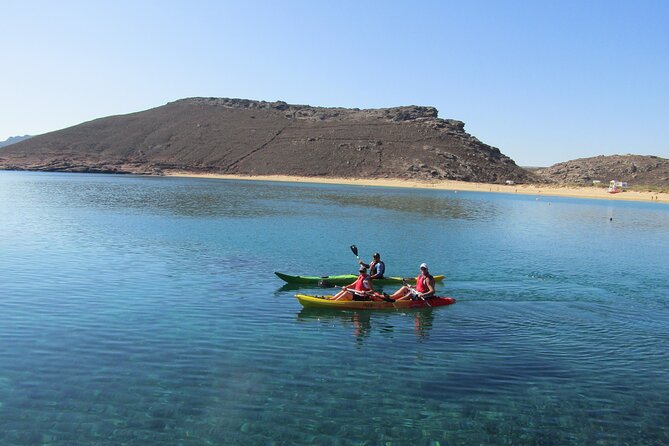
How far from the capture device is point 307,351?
13.9m

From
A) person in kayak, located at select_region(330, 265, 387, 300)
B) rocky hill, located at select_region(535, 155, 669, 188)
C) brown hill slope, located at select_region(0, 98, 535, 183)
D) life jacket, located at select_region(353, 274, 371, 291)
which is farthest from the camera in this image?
rocky hill, located at select_region(535, 155, 669, 188)

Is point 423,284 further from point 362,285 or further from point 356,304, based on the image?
point 356,304

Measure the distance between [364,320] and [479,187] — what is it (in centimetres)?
10778

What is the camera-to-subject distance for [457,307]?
19.2 meters

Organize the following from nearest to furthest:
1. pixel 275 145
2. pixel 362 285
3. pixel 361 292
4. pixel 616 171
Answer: pixel 361 292, pixel 362 285, pixel 275 145, pixel 616 171

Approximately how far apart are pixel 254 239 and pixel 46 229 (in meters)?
13.3

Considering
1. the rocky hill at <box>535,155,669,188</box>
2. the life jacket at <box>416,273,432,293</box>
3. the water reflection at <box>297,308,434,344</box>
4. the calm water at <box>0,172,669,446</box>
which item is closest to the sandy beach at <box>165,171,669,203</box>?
the rocky hill at <box>535,155,669,188</box>

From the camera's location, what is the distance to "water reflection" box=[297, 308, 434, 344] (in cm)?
1616

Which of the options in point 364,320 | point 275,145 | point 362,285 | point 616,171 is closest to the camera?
point 364,320

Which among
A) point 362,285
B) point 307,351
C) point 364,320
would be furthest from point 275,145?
point 307,351

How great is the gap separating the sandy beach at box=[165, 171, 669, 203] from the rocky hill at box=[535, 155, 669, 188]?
2930 centimetres

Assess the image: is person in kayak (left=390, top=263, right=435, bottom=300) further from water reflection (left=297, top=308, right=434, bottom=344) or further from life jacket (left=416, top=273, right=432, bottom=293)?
water reflection (left=297, top=308, right=434, bottom=344)

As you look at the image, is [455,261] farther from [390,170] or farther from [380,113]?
[380,113]

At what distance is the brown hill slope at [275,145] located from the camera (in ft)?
443
